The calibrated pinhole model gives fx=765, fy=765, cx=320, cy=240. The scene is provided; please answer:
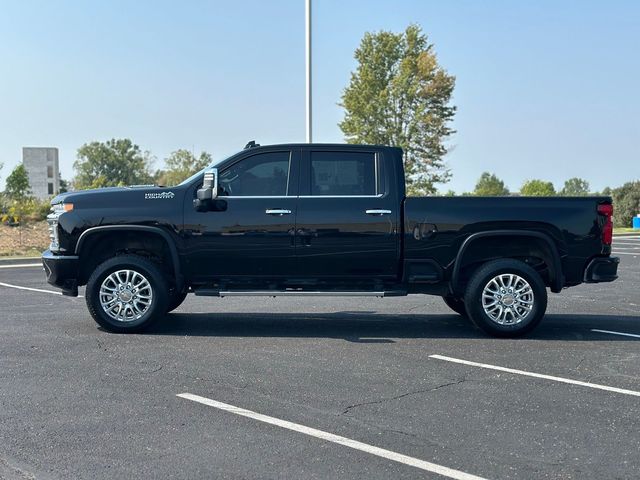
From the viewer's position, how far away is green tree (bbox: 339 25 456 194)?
148 feet

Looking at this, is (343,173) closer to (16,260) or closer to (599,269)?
(599,269)

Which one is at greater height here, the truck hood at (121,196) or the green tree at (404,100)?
the green tree at (404,100)

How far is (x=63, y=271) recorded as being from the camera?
8773 mm

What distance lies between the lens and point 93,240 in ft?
29.0

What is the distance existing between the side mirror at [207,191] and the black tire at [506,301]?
3.09 metres

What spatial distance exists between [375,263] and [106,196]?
10.4ft

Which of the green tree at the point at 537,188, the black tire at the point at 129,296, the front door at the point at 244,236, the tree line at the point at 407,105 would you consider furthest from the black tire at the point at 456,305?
the green tree at the point at 537,188

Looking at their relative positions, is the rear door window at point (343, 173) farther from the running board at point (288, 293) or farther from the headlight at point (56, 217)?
the headlight at point (56, 217)

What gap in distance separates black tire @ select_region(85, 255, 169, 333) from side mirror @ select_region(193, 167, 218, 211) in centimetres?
92

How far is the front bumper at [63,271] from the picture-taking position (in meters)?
8.76

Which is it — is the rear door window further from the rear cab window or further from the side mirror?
the side mirror

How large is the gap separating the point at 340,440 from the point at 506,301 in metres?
4.27

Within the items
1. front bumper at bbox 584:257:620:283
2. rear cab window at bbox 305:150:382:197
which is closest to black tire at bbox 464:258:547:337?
front bumper at bbox 584:257:620:283

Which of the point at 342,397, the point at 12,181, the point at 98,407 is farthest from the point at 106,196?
the point at 12,181
